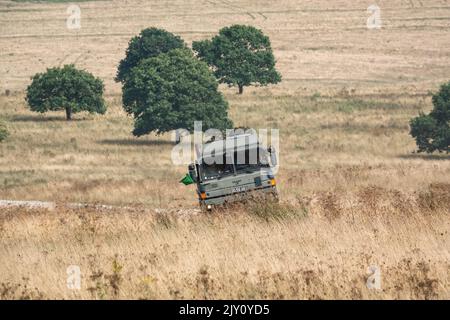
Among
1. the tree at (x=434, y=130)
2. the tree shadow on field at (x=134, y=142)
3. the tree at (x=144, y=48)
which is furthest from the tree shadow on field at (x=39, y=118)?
the tree at (x=434, y=130)

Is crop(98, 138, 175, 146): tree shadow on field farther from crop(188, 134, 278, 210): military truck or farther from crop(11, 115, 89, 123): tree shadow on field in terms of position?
crop(188, 134, 278, 210): military truck

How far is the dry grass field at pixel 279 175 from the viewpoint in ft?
40.8

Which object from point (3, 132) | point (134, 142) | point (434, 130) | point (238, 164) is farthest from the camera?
point (134, 142)

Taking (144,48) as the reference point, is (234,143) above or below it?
below

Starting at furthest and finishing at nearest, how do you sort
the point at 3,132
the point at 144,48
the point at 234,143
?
the point at 144,48, the point at 3,132, the point at 234,143

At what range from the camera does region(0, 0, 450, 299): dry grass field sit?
40.8 ft

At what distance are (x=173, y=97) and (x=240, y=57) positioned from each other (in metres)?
23.5

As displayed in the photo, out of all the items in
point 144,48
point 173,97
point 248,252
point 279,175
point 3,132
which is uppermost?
point 144,48

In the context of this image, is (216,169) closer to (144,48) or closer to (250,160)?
(250,160)

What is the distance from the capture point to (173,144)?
229ft

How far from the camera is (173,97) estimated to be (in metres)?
75.2

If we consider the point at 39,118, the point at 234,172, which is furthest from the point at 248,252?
the point at 39,118

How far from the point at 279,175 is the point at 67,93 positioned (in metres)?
42.5

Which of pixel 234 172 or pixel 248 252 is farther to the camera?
pixel 234 172
